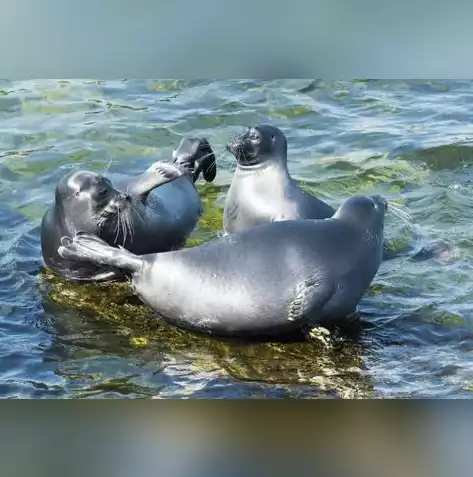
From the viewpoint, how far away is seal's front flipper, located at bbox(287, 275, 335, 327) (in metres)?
3.93

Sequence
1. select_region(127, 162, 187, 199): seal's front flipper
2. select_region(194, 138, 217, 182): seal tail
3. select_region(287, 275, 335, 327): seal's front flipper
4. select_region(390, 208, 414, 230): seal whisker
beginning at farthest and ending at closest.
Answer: select_region(194, 138, 217, 182): seal tail < select_region(390, 208, 414, 230): seal whisker < select_region(127, 162, 187, 199): seal's front flipper < select_region(287, 275, 335, 327): seal's front flipper

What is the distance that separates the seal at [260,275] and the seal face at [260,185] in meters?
0.87

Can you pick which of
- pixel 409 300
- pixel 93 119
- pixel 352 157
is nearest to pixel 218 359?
pixel 409 300

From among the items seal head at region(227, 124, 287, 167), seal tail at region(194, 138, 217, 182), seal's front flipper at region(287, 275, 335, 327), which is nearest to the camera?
seal's front flipper at region(287, 275, 335, 327)

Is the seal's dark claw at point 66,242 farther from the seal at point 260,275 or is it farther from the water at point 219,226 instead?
the water at point 219,226

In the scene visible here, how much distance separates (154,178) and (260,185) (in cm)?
70

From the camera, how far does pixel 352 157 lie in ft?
21.6

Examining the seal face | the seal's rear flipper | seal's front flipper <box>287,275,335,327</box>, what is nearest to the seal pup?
the seal face

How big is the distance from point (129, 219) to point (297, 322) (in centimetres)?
126

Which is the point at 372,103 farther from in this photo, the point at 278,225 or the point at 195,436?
the point at 195,436

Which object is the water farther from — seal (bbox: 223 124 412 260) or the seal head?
the seal head

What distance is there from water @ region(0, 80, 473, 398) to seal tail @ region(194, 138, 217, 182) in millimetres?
170

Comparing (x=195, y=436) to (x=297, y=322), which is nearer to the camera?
(x=195, y=436)

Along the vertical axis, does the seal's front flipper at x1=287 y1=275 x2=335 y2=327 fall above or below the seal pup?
below
